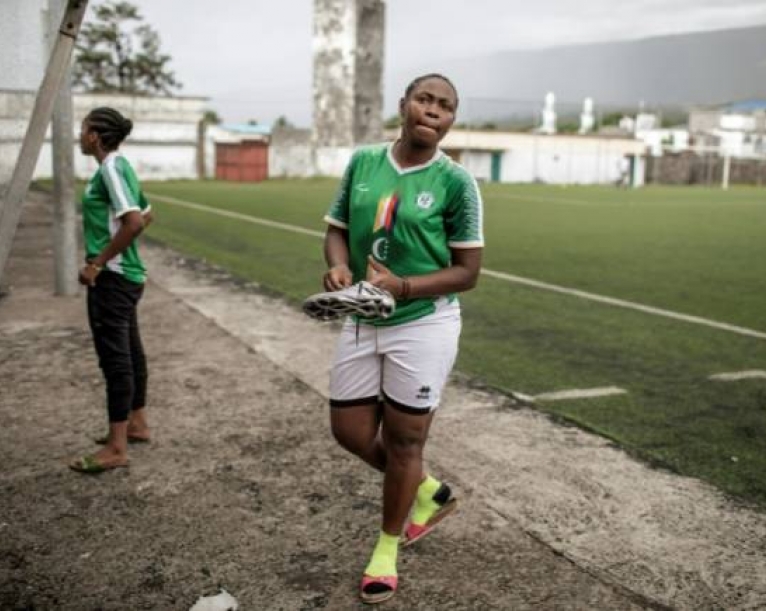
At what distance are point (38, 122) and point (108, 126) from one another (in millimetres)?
1548

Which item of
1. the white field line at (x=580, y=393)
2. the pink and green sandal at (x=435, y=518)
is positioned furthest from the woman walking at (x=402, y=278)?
the white field line at (x=580, y=393)

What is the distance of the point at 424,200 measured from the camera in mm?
3145

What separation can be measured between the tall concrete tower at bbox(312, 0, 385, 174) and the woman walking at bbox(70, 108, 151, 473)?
143ft

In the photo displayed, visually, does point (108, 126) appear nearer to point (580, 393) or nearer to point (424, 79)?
point (424, 79)

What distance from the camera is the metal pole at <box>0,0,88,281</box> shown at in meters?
2.95

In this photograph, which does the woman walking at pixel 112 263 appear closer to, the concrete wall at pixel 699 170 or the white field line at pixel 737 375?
the white field line at pixel 737 375

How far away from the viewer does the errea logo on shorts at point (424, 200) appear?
3.14 metres

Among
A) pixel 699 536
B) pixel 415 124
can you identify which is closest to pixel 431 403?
pixel 415 124

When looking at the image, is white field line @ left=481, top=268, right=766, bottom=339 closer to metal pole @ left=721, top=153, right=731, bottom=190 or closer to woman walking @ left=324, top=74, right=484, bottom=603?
woman walking @ left=324, top=74, right=484, bottom=603

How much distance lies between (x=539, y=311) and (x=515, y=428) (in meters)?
→ 4.08

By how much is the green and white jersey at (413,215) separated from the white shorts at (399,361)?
57 millimetres

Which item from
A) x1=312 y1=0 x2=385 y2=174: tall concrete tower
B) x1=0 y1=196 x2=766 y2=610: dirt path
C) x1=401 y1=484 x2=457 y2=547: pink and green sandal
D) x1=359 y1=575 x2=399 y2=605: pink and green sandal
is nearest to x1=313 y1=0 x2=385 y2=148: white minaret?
x1=312 y1=0 x2=385 y2=174: tall concrete tower

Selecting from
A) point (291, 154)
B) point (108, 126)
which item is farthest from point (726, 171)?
point (108, 126)

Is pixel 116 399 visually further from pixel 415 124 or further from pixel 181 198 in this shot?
pixel 181 198
